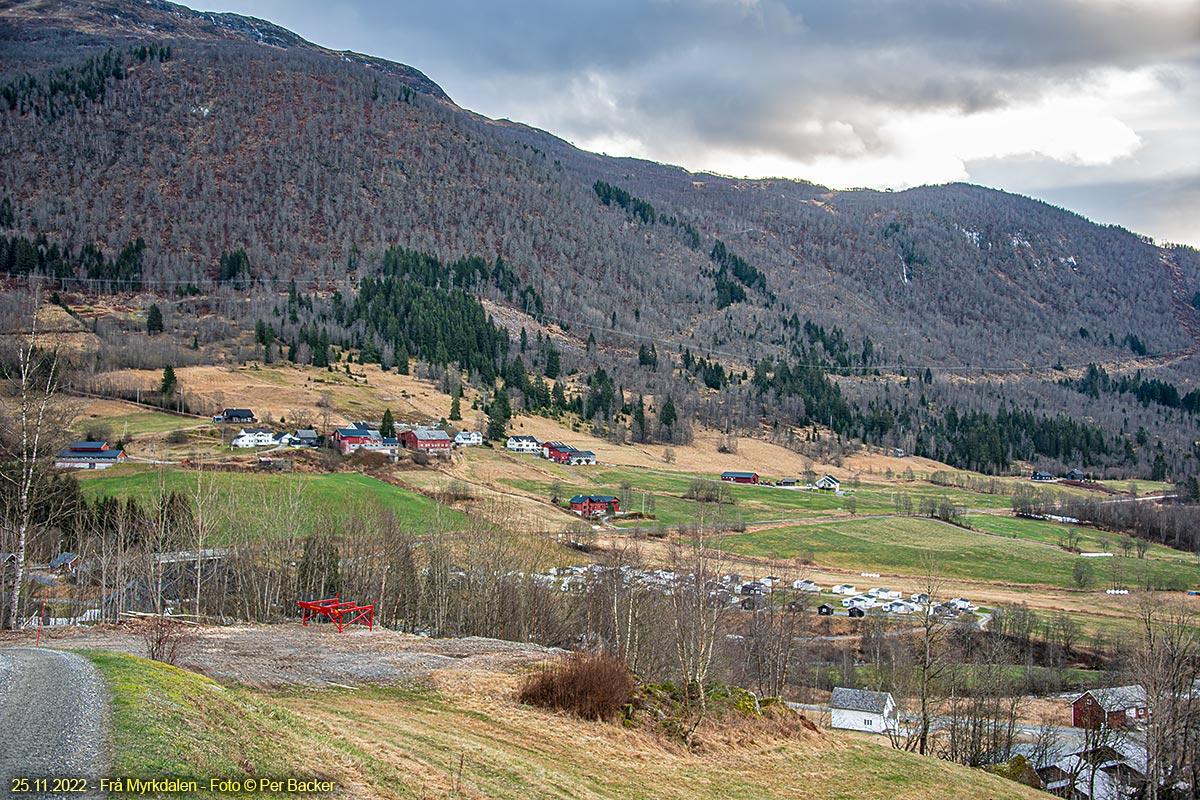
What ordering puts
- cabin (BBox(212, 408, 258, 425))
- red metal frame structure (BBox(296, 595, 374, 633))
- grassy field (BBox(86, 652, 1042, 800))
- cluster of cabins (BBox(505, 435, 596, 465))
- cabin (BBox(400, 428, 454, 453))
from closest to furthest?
grassy field (BBox(86, 652, 1042, 800)) < red metal frame structure (BBox(296, 595, 374, 633)) < cabin (BBox(212, 408, 258, 425)) < cabin (BBox(400, 428, 454, 453)) < cluster of cabins (BBox(505, 435, 596, 465))

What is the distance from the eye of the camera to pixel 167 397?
108875 millimetres

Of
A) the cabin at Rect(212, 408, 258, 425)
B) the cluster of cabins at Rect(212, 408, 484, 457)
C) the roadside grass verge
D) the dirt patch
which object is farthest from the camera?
the cabin at Rect(212, 408, 258, 425)

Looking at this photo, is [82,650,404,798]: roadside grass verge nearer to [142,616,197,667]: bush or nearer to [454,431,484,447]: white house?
[142,616,197,667]: bush

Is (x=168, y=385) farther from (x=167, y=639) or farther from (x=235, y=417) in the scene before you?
(x=167, y=639)

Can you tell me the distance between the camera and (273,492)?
2798 inches

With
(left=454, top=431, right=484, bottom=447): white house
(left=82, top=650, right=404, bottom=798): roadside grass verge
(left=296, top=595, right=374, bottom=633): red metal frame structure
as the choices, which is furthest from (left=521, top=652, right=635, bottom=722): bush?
(left=454, top=431, right=484, bottom=447): white house

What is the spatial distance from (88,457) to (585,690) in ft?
246

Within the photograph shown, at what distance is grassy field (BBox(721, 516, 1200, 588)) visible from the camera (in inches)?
3378

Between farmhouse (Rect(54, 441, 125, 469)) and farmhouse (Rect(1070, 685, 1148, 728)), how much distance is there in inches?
3188

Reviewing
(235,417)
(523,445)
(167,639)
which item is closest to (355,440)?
(235,417)

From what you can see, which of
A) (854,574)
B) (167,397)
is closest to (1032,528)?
(854,574)

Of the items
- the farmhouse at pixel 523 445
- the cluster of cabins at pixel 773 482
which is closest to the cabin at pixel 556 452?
the farmhouse at pixel 523 445

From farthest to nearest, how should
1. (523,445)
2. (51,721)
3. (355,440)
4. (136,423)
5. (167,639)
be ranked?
(523,445)
(355,440)
(136,423)
(167,639)
(51,721)

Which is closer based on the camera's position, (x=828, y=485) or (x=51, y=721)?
(x=51, y=721)
